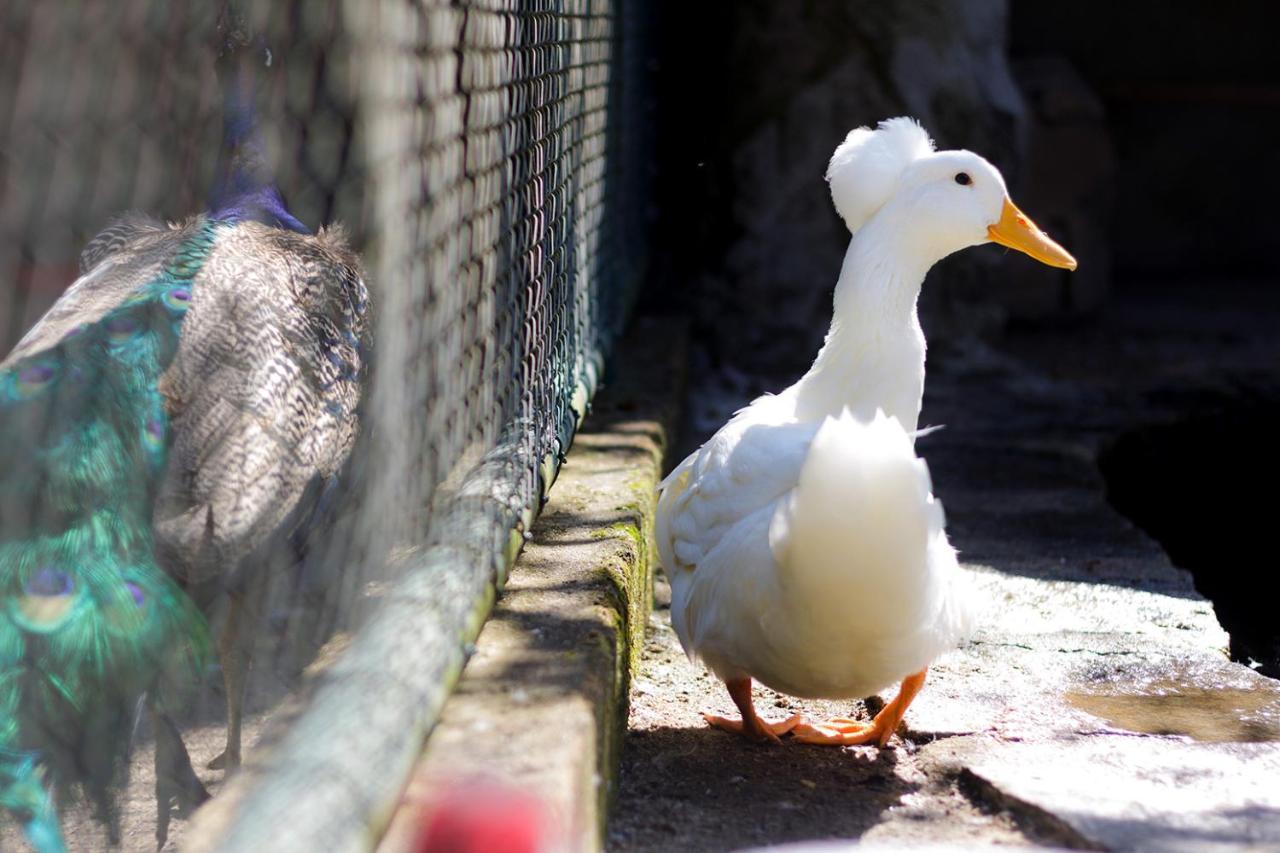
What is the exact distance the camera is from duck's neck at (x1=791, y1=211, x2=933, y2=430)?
3176 millimetres

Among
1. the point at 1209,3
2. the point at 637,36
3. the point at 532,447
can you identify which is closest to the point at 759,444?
the point at 532,447

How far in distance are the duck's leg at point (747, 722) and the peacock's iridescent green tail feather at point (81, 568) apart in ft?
3.39

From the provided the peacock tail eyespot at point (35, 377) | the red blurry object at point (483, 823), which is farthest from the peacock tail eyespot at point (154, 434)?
the red blurry object at point (483, 823)

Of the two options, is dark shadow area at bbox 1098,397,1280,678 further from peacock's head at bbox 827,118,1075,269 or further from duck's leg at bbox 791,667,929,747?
Answer: duck's leg at bbox 791,667,929,747

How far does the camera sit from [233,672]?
114 inches

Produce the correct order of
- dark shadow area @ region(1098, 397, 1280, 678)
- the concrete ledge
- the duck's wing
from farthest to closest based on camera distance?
dark shadow area @ region(1098, 397, 1280, 678)
the duck's wing
the concrete ledge

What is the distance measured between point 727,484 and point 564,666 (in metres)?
0.62

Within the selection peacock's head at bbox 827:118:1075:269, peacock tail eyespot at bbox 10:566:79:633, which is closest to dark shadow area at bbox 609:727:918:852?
peacock tail eyespot at bbox 10:566:79:633

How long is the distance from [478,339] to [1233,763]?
1.67 m

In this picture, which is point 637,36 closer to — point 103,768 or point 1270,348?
point 1270,348

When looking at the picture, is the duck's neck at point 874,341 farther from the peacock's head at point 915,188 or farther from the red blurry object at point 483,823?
the red blurry object at point 483,823

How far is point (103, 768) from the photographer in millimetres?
2322

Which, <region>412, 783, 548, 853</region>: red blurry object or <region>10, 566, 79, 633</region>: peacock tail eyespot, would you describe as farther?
<region>10, 566, 79, 633</region>: peacock tail eyespot

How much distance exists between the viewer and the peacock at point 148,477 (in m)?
2.31
